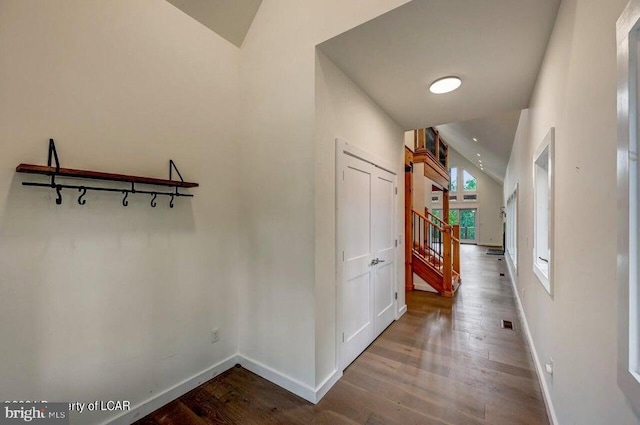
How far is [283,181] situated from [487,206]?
45.7 feet

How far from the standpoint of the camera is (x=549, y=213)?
1877 mm

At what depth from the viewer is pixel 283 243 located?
2.18 meters

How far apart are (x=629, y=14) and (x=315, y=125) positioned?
1.56m

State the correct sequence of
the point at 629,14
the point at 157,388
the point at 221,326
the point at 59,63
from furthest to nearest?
the point at 221,326 < the point at 157,388 < the point at 59,63 < the point at 629,14

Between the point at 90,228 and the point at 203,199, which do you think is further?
the point at 203,199

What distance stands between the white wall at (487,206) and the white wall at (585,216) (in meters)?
12.3

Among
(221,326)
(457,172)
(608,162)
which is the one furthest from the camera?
(457,172)

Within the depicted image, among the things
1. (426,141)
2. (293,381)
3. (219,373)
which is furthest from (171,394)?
(426,141)

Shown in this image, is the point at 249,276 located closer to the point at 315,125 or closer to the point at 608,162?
the point at 315,125

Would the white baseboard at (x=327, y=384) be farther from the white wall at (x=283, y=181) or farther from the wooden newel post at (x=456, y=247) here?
the wooden newel post at (x=456, y=247)

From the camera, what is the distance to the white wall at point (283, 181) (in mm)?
2010

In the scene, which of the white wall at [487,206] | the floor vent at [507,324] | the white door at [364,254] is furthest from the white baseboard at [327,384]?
the white wall at [487,206]

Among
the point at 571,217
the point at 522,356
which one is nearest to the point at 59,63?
the point at 571,217

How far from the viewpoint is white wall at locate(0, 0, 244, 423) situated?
1.41m
